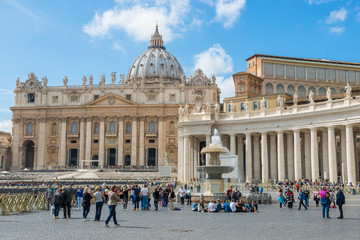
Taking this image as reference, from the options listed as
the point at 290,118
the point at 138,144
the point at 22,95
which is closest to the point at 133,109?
the point at 138,144

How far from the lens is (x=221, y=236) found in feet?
47.0

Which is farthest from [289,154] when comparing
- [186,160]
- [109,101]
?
[109,101]

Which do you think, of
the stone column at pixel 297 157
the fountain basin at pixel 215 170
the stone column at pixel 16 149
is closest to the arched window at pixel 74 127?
the stone column at pixel 16 149

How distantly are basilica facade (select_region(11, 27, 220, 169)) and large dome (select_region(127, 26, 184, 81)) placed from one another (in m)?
35.6

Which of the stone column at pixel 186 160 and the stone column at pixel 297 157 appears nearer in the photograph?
the stone column at pixel 297 157

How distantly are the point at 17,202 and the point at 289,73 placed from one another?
7193 cm

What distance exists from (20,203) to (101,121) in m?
81.7

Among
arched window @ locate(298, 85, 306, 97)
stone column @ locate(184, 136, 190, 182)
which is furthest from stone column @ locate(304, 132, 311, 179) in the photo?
arched window @ locate(298, 85, 306, 97)

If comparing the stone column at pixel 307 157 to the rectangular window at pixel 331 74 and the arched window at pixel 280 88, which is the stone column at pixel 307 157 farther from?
the rectangular window at pixel 331 74

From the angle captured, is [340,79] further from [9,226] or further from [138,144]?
[9,226]

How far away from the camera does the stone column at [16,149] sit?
10531 centimetres

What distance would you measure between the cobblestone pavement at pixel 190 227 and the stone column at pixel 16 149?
90.2 meters

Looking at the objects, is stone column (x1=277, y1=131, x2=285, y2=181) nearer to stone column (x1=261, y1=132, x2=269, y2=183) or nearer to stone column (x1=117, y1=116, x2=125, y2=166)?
stone column (x1=261, y1=132, x2=269, y2=183)

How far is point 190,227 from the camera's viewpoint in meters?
16.7
